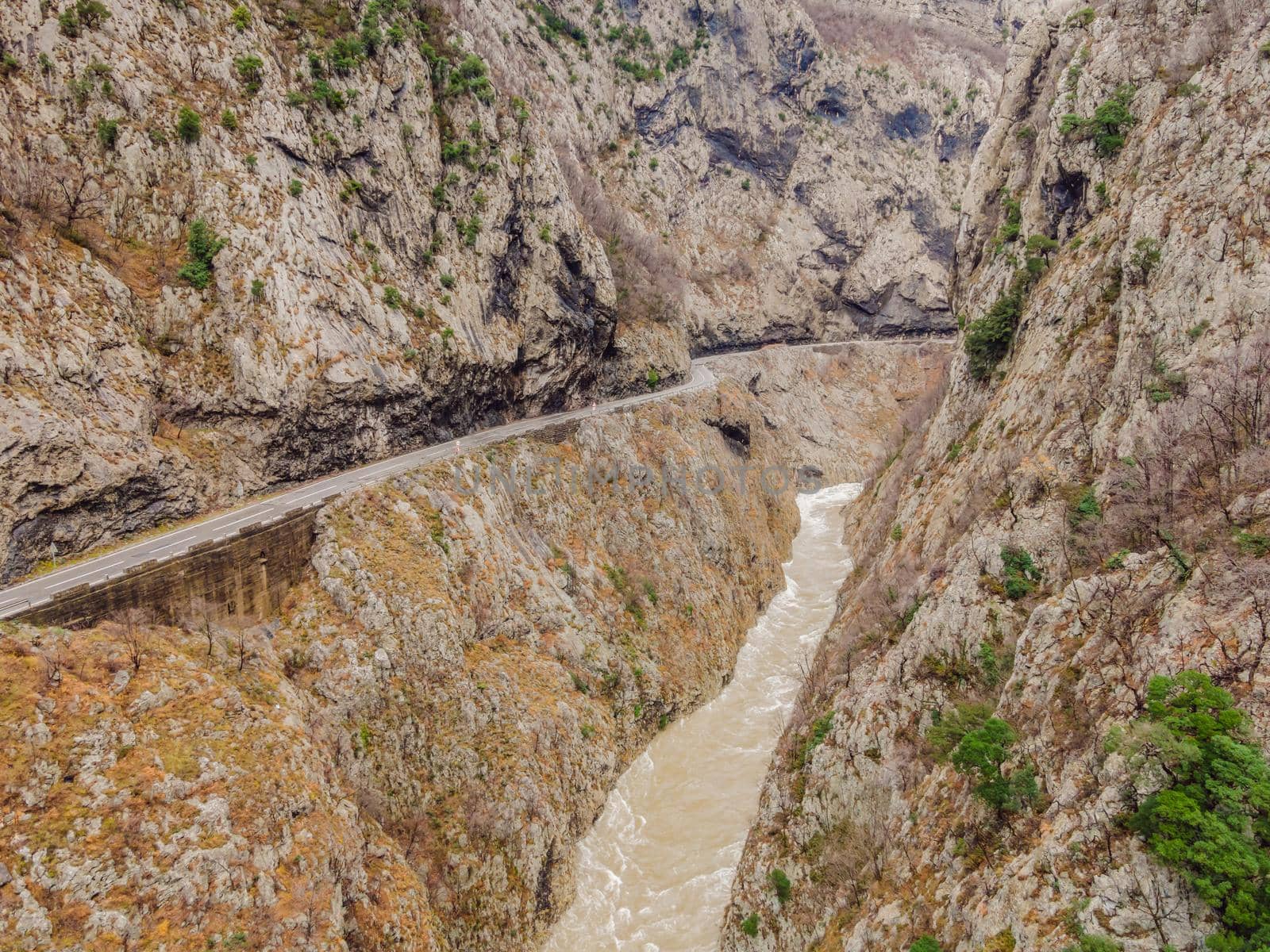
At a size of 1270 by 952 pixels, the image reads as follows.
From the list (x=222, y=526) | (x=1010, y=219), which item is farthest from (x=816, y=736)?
(x=1010, y=219)

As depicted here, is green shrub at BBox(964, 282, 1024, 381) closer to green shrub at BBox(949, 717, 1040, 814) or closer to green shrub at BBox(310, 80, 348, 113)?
green shrub at BBox(949, 717, 1040, 814)

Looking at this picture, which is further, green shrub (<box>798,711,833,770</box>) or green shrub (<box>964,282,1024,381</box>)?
green shrub (<box>964,282,1024,381</box>)

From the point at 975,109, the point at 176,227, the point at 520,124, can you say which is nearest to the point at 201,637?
the point at 176,227

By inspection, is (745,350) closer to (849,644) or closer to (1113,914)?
(849,644)

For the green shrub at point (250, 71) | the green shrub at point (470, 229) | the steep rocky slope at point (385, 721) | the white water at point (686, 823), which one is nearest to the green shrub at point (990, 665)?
the white water at point (686, 823)

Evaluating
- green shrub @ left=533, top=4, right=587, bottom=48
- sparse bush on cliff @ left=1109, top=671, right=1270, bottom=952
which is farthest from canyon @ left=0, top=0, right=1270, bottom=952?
green shrub @ left=533, top=4, right=587, bottom=48

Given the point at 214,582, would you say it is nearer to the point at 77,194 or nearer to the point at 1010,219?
the point at 77,194
